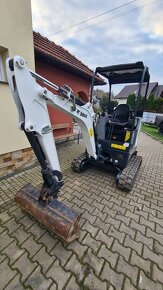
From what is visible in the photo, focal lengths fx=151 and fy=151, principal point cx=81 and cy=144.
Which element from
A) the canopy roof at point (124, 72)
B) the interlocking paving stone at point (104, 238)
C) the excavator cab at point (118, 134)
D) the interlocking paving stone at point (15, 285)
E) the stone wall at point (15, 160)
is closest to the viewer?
the interlocking paving stone at point (15, 285)

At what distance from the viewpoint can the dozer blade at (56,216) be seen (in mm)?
1879

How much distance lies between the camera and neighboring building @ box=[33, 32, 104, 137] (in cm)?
469

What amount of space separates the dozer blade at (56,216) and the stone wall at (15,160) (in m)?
1.62

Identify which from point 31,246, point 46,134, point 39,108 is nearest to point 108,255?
point 31,246

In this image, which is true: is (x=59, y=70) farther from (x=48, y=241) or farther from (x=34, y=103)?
(x=48, y=241)

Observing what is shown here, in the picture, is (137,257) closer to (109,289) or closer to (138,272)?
(138,272)

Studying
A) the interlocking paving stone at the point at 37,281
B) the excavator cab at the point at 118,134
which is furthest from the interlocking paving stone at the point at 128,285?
the excavator cab at the point at 118,134

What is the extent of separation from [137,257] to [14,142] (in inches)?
131

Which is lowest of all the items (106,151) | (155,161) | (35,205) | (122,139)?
(155,161)

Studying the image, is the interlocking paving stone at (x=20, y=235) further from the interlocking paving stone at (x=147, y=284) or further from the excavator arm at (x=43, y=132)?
the interlocking paving stone at (x=147, y=284)

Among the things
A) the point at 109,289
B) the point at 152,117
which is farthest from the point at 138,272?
the point at 152,117

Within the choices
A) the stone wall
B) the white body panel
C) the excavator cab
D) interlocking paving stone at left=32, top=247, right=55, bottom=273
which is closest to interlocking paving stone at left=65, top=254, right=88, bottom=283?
interlocking paving stone at left=32, top=247, right=55, bottom=273

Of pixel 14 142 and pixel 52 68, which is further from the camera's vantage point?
pixel 52 68

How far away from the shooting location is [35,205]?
2182mm
